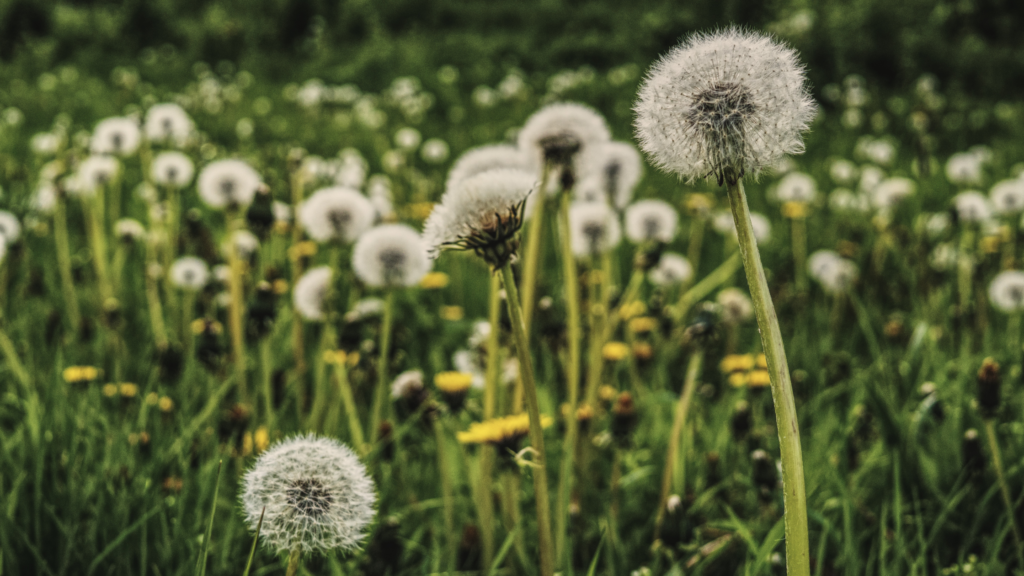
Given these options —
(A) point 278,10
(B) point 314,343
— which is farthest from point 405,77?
(B) point 314,343

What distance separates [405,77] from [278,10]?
4.84 meters

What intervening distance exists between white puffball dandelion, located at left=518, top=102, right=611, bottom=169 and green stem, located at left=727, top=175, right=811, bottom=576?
0.78 meters

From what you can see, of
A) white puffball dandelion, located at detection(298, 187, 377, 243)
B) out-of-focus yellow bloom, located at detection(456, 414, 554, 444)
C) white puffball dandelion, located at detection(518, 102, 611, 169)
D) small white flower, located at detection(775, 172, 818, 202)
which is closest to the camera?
out-of-focus yellow bloom, located at detection(456, 414, 554, 444)

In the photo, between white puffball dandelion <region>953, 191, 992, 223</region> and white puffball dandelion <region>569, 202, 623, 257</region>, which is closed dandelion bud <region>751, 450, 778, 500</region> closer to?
white puffball dandelion <region>569, 202, 623, 257</region>

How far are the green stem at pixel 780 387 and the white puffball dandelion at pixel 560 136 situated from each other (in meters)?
0.78

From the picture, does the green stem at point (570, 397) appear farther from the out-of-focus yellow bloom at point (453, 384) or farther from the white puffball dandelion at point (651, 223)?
the white puffball dandelion at point (651, 223)

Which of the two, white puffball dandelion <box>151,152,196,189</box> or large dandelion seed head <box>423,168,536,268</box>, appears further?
white puffball dandelion <box>151,152,196,189</box>

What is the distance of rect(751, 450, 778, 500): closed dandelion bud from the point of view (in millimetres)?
1393

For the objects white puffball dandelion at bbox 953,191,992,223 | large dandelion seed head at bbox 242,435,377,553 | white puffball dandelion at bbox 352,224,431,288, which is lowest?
large dandelion seed head at bbox 242,435,377,553

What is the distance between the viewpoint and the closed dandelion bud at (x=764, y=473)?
4.57 feet

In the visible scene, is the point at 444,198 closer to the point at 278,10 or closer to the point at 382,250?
the point at 382,250

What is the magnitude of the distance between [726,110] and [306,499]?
59cm

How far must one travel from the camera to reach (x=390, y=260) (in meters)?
1.58

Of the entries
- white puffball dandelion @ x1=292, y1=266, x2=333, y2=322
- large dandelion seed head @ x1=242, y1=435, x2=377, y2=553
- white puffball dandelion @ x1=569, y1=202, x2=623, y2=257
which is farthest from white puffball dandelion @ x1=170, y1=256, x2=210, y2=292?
large dandelion seed head @ x1=242, y1=435, x2=377, y2=553
